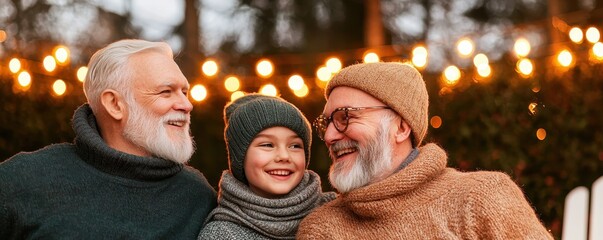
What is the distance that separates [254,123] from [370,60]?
4.42 m

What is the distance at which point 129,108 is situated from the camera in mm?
3816

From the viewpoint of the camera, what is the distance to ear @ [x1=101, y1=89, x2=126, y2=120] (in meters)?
3.82

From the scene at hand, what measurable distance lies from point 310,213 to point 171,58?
0.97 metres

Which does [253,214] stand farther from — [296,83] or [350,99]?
[296,83]

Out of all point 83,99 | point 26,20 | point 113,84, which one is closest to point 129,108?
point 113,84

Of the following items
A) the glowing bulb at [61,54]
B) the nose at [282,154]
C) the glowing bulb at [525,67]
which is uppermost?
the glowing bulb at [61,54]

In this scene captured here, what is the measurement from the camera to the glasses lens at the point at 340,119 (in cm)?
352

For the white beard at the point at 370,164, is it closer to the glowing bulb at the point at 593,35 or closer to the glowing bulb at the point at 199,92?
the glowing bulb at the point at 593,35

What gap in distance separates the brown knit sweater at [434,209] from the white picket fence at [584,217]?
1643 millimetres

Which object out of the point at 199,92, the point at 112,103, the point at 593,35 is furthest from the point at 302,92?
the point at 112,103

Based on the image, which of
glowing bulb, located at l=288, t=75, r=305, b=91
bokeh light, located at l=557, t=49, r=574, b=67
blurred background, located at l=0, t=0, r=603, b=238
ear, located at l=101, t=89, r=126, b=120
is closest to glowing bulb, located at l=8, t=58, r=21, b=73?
blurred background, located at l=0, t=0, r=603, b=238

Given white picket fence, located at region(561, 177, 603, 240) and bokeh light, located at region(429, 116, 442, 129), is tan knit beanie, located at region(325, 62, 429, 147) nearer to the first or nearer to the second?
white picket fence, located at region(561, 177, 603, 240)

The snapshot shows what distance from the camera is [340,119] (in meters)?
3.54

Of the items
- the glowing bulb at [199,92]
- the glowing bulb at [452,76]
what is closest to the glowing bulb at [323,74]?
the glowing bulb at [199,92]
